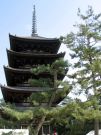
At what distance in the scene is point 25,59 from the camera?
36.2 m

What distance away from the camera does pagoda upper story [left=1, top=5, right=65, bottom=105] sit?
3431cm

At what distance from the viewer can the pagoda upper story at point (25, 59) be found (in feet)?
113

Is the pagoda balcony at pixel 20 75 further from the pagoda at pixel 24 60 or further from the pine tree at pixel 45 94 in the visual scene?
the pine tree at pixel 45 94

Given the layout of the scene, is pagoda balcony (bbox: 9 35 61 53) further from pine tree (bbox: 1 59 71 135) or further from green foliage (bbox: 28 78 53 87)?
green foliage (bbox: 28 78 53 87)

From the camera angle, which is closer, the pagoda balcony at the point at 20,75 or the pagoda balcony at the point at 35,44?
the pagoda balcony at the point at 20,75

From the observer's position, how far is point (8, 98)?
1391 inches

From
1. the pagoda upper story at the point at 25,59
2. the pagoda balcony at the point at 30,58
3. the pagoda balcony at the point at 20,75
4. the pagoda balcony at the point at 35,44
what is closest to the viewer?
the pagoda upper story at the point at 25,59

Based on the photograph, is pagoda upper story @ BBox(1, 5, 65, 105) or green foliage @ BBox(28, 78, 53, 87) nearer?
green foliage @ BBox(28, 78, 53, 87)

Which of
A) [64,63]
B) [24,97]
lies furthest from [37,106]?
[24,97]

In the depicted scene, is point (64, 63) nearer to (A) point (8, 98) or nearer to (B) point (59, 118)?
(B) point (59, 118)

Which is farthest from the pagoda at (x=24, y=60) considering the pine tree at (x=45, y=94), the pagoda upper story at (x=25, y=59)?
the pine tree at (x=45, y=94)

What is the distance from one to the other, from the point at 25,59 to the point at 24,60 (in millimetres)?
143

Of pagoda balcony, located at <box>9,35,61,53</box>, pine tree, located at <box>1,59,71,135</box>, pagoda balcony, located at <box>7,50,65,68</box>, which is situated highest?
pagoda balcony, located at <box>9,35,61,53</box>

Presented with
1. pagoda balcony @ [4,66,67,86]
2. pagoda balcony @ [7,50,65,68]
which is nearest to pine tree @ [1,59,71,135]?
pagoda balcony @ [4,66,67,86]
